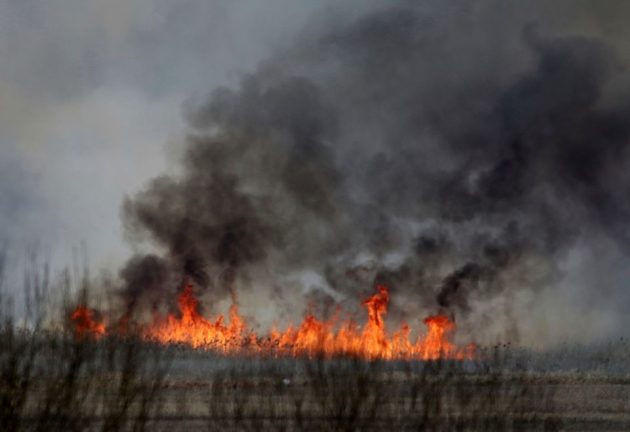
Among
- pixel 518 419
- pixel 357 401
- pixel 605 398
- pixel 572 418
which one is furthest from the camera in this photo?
pixel 605 398

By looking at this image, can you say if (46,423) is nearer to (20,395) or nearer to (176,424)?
(20,395)

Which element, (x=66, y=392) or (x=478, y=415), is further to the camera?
(x=478, y=415)

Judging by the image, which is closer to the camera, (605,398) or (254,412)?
(254,412)

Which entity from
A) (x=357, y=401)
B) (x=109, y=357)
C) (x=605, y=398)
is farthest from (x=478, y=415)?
(x=605, y=398)

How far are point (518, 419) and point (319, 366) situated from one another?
17.9 ft

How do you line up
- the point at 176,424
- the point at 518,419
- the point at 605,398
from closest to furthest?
1. the point at 518,419
2. the point at 176,424
3. the point at 605,398

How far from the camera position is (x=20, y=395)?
761 inches

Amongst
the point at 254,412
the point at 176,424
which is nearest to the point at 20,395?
the point at 254,412

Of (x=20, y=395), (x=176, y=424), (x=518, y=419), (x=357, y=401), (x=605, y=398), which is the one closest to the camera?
(x=20, y=395)

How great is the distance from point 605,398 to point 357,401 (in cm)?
2267

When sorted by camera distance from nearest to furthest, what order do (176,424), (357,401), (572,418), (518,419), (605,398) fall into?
(357,401), (518,419), (176,424), (572,418), (605,398)

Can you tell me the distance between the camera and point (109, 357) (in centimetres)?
2034

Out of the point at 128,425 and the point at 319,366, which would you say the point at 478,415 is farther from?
the point at 128,425

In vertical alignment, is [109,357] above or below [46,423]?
above
